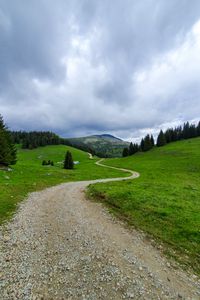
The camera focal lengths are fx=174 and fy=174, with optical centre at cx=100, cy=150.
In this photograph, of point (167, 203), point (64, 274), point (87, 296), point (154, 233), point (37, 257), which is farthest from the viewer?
point (167, 203)

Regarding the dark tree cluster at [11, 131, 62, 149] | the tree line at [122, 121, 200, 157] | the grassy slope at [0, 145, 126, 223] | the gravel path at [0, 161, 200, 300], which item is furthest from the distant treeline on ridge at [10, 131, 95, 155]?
the gravel path at [0, 161, 200, 300]

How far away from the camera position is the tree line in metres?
112

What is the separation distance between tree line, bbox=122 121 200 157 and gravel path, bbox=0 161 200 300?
342 feet

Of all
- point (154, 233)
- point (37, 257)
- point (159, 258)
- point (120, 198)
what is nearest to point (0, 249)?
point (37, 257)

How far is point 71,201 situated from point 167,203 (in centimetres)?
874

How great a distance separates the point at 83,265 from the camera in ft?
22.5

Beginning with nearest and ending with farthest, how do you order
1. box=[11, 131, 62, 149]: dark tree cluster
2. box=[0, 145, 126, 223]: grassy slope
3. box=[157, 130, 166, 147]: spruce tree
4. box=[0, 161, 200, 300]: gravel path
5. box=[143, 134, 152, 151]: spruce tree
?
box=[0, 161, 200, 300]: gravel path → box=[0, 145, 126, 223]: grassy slope → box=[143, 134, 152, 151]: spruce tree → box=[157, 130, 166, 147]: spruce tree → box=[11, 131, 62, 149]: dark tree cluster

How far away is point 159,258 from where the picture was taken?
7.53 metres

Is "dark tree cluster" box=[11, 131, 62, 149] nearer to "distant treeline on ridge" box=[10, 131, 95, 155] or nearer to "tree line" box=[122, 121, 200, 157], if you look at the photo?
"distant treeline on ridge" box=[10, 131, 95, 155]

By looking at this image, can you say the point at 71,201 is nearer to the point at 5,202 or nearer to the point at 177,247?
the point at 5,202

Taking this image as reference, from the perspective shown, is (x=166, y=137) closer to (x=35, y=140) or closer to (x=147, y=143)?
(x=147, y=143)

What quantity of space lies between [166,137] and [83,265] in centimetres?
13000

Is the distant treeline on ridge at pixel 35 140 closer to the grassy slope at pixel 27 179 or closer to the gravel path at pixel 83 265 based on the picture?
the grassy slope at pixel 27 179

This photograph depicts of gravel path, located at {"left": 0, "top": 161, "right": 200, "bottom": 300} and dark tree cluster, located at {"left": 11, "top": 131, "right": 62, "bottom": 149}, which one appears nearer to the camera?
gravel path, located at {"left": 0, "top": 161, "right": 200, "bottom": 300}
